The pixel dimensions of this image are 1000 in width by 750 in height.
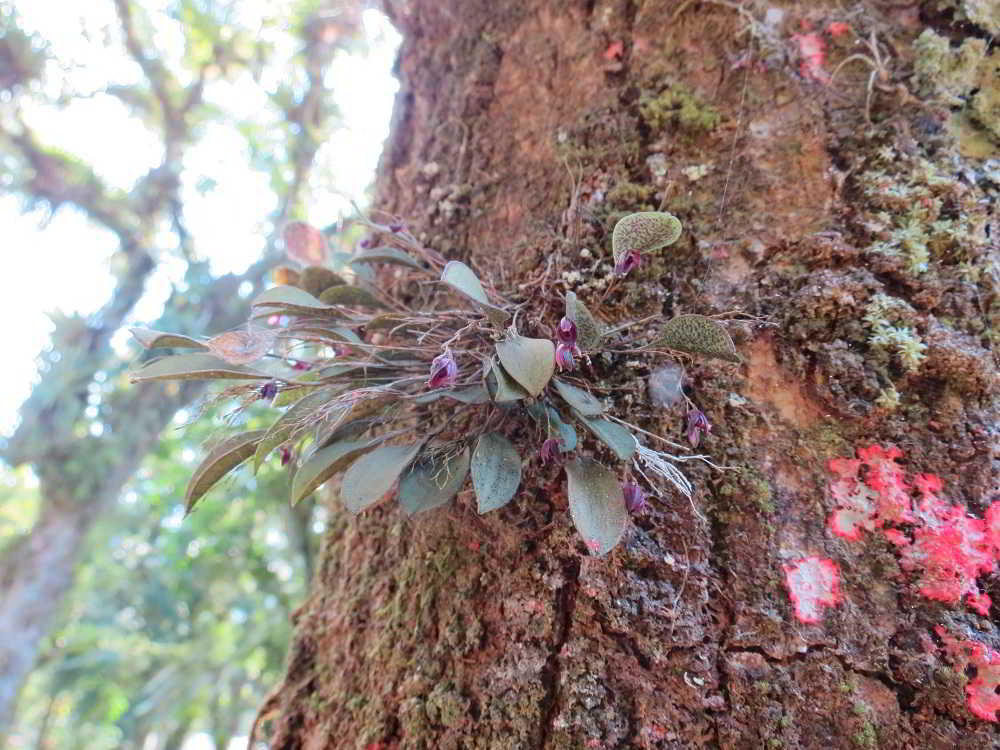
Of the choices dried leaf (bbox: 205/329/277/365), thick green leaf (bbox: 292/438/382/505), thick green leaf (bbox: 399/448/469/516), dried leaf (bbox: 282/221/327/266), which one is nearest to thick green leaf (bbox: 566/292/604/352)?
thick green leaf (bbox: 399/448/469/516)

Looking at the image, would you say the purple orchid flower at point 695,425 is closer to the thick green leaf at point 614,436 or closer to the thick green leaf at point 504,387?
the thick green leaf at point 614,436

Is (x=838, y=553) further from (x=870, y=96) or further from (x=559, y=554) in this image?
(x=870, y=96)

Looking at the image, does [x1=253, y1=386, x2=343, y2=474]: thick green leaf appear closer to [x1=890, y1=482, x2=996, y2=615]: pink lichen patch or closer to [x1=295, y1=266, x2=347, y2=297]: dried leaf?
[x1=295, y1=266, x2=347, y2=297]: dried leaf

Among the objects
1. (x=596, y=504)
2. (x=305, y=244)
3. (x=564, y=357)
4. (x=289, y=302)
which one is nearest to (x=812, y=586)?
(x=596, y=504)

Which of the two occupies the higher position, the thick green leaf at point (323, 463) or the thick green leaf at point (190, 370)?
the thick green leaf at point (190, 370)

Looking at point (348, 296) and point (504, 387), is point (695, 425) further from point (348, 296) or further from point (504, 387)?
point (348, 296)

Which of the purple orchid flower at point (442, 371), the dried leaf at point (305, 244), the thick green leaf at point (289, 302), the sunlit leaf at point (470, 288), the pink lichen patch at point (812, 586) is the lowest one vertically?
the pink lichen patch at point (812, 586)

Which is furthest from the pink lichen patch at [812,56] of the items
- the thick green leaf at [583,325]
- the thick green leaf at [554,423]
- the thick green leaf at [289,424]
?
the thick green leaf at [289,424]

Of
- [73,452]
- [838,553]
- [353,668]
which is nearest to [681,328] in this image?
[838,553]
